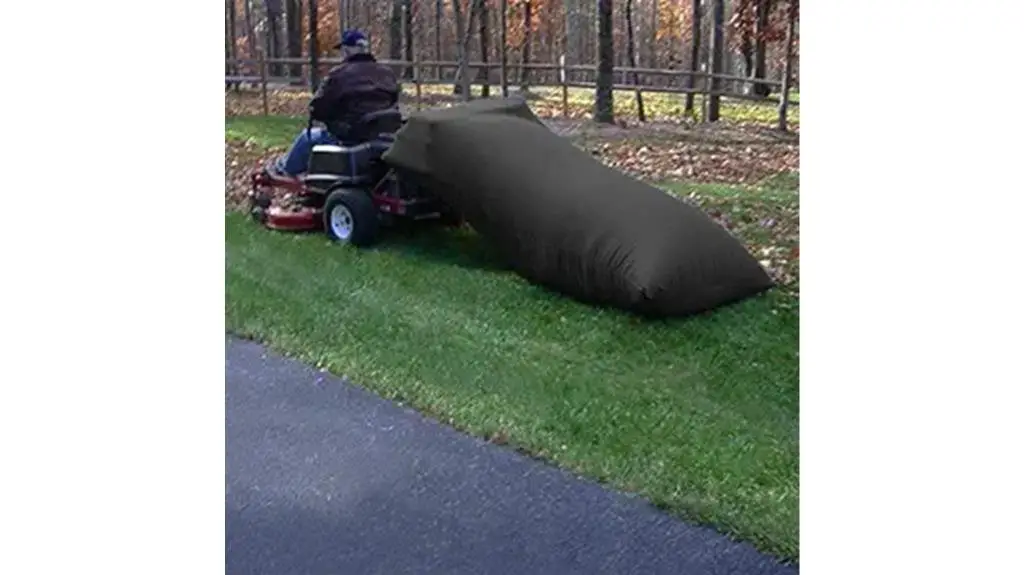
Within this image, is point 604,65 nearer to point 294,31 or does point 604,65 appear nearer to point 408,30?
point 408,30

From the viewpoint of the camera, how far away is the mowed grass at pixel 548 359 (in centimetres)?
259

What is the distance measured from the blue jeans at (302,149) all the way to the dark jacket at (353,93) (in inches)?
1.0

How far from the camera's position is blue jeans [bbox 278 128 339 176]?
9.59ft

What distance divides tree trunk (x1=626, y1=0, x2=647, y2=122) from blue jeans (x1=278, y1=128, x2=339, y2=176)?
686 millimetres

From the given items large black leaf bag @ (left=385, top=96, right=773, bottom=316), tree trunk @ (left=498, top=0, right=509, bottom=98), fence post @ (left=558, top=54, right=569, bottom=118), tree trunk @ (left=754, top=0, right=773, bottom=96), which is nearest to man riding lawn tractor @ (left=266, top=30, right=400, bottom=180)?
large black leaf bag @ (left=385, top=96, right=773, bottom=316)

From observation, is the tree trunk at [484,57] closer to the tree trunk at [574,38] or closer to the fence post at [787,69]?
the tree trunk at [574,38]

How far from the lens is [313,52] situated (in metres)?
2.91

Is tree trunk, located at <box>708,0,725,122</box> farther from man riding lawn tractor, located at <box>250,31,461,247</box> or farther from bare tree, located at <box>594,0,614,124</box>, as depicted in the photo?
man riding lawn tractor, located at <box>250,31,461,247</box>
